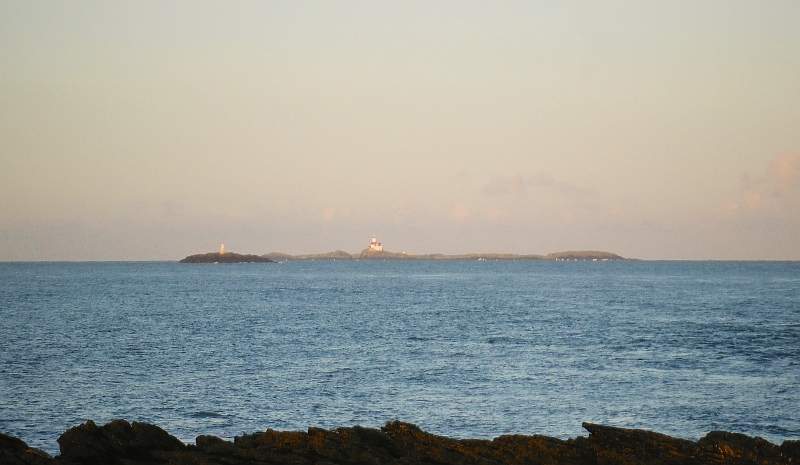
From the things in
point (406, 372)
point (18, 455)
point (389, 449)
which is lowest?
point (406, 372)

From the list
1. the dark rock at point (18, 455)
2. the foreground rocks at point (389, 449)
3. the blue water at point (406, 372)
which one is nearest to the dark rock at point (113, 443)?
the foreground rocks at point (389, 449)

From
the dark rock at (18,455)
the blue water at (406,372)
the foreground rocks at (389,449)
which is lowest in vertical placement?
the blue water at (406,372)

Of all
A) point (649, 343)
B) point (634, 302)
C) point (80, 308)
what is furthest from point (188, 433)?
point (634, 302)

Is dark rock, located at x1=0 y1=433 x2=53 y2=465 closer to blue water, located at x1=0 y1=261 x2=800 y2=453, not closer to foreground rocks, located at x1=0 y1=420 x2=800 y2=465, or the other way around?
foreground rocks, located at x1=0 y1=420 x2=800 y2=465

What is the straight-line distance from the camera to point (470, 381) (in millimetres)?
36938

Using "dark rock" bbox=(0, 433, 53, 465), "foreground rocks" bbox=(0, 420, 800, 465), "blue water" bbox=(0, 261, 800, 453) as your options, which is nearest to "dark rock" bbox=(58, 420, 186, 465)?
"foreground rocks" bbox=(0, 420, 800, 465)

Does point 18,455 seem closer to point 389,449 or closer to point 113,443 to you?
point 113,443

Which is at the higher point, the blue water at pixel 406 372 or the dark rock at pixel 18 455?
the dark rock at pixel 18 455

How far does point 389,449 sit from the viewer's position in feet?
56.5

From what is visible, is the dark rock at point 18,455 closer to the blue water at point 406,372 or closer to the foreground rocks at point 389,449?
the foreground rocks at point 389,449

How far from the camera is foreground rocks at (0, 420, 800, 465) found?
16.1 metres

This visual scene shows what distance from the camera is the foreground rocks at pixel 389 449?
16.1 meters

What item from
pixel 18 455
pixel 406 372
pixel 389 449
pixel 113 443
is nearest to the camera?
pixel 18 455

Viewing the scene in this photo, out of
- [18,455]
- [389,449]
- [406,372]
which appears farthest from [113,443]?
[406,372]
